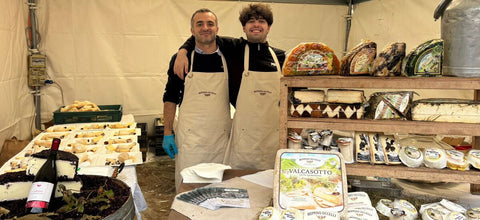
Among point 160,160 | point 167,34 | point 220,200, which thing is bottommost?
point 160,160

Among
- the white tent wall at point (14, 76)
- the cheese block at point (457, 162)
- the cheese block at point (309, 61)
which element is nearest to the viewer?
the cheese block at point (457, 162)

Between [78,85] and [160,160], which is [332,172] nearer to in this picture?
[160,160]

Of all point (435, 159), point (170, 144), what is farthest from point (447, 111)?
point (170, 144)

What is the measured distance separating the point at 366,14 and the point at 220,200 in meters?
4.79

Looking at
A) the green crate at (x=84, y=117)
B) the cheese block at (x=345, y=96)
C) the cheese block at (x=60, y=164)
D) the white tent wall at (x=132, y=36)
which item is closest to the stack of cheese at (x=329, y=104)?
the cheese block at (x=345, y=96)

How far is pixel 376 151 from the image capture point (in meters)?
1.48

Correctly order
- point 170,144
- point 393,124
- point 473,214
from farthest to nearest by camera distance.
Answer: point 170,144
point 393,124
point 473,214

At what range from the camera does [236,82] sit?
10.0 ft

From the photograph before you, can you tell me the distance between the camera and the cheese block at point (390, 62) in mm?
1421

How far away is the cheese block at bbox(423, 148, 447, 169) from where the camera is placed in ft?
4.62

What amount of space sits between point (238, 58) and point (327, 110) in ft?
5.50

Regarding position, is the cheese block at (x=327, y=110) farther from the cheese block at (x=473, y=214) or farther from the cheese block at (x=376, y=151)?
the cheese block at (x=473, y=214)

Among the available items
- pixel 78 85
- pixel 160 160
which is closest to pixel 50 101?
pixel 78 85

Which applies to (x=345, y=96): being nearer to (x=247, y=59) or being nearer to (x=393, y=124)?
(x=393, y=124)
